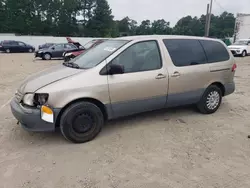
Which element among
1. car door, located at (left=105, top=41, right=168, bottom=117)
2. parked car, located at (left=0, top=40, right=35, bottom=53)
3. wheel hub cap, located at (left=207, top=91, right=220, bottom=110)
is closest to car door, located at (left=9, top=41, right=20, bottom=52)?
parked car, located at (left=0, top=40, right=35, bottom=53)

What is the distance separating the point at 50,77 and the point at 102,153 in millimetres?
1432

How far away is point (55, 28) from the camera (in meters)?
54.2

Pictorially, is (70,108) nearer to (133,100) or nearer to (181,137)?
(133,100)

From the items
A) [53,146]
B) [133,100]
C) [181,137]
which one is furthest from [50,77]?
[181,137]

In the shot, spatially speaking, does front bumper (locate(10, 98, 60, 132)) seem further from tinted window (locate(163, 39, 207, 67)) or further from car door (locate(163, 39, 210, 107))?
tinted window (locate(163, 39, 207, 67))

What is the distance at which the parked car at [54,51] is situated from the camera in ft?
63.3

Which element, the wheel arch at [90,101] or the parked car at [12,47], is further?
the parked car at [12,47]

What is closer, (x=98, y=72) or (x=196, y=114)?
(x=98, y=72)

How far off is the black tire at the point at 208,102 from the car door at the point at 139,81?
1017 mm

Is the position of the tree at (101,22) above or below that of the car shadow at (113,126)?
above

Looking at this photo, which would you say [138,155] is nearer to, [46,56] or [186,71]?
[186,71]

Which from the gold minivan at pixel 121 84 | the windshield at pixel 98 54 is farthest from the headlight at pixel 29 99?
the windshield at pixel 98 54

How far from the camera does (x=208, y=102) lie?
4852mm

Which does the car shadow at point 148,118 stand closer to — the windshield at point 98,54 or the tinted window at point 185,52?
the tinted window at point 185,52
